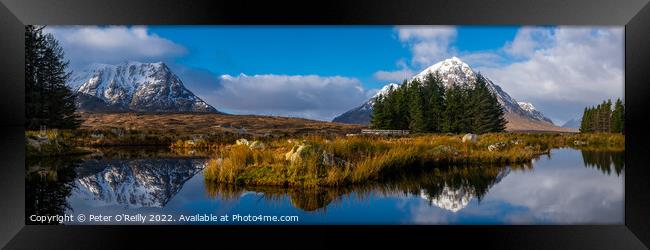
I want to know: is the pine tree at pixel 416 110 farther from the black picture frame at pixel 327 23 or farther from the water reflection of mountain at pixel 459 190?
the black picture frame at pixel 327 23

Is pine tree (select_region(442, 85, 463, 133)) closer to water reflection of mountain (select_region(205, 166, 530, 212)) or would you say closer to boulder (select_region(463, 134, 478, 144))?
boulder (select_region(463, 134, 478, 144))

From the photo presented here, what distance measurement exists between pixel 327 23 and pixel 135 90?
5570mm

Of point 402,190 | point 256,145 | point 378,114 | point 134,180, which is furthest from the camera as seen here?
point 378,114

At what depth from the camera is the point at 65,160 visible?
24.0 feet

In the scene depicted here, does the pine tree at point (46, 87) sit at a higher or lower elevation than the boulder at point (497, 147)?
higher

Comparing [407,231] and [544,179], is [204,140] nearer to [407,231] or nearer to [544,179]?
[407,231]

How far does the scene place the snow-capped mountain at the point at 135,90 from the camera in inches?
286

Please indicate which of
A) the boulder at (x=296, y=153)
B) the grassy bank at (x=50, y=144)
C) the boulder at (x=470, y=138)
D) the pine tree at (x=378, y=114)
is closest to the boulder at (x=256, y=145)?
the boulder at (x=296, y=153)

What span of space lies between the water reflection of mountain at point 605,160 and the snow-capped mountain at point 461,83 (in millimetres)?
827

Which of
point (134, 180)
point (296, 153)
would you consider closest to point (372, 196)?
point (296, 153)

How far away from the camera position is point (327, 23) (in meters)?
4.46

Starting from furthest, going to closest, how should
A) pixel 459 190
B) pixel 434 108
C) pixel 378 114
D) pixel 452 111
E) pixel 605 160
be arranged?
pixel 434 108, pixel 452 111, pixel 378 114, pixel 459 190, pixel 605 160

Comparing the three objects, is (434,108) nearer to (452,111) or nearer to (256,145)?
(452,111)

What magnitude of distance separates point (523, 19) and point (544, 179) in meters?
3.71
